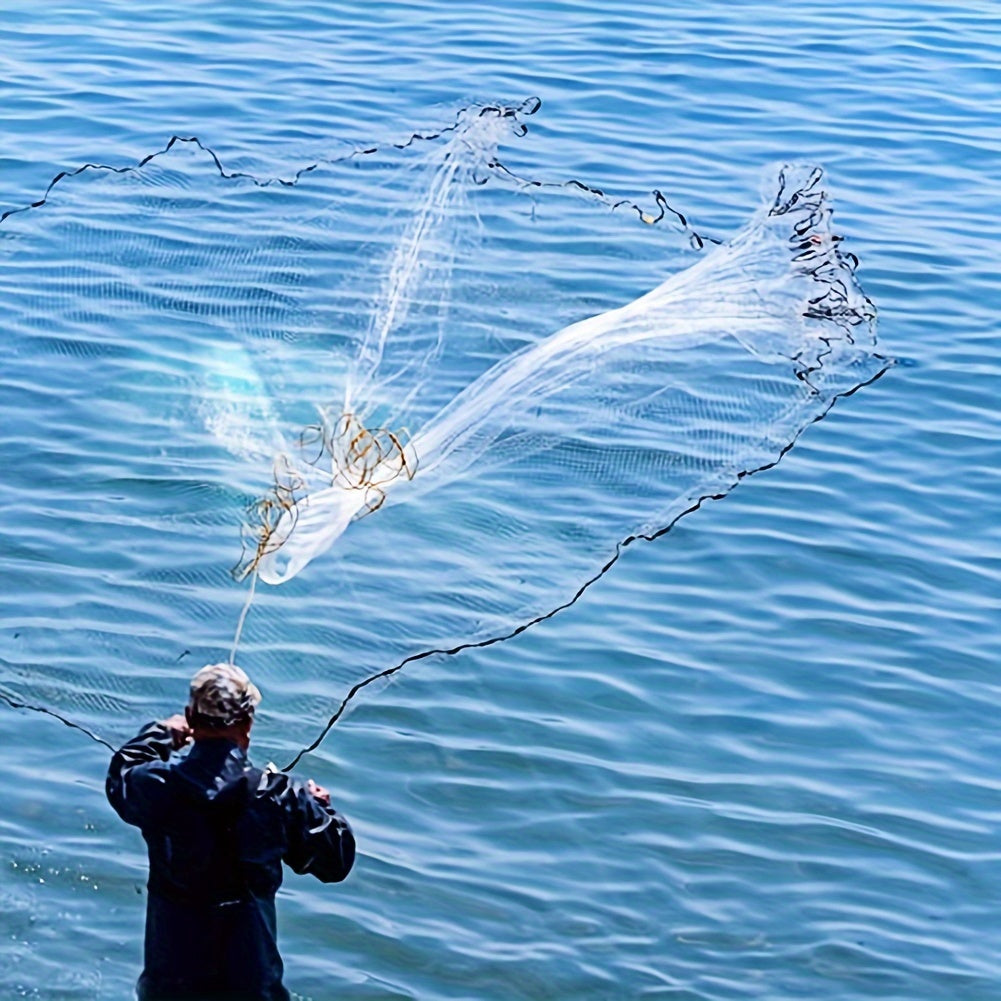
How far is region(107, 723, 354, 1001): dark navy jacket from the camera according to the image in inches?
214

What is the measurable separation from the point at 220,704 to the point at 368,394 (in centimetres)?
207

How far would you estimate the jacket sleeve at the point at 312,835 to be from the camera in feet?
18.0

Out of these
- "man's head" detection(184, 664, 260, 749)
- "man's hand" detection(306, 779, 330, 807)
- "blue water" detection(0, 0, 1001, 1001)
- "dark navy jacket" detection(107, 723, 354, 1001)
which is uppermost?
"blue water" detection(0, 0, 1001, 1001)

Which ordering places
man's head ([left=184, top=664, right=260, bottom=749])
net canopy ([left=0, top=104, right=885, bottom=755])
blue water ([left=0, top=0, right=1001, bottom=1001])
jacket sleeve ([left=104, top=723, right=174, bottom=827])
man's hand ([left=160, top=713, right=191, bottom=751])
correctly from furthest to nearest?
blue water ([left=0, top=0, right=1001, bottom=1001])
net canopy ([left=0, top=104, right=885, bottom=755])
man's hand ([left=160, top=713, right=191, bottom=751])
jacket sleeve ([left=104, top=723, right=174, bottom=827])
man's head ([left=184, top=664, right=260, bottom=749])

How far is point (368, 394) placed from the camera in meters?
7.24

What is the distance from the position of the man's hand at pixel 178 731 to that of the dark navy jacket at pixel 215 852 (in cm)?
5

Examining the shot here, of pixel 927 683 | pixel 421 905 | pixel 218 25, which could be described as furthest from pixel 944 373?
pixel 218 25

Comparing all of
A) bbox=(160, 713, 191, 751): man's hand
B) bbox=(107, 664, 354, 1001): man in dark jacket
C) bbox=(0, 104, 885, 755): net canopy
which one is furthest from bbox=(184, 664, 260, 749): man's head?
bbox=(0, 104, 885, 755): net canopy

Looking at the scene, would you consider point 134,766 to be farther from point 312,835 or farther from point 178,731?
point 312,835

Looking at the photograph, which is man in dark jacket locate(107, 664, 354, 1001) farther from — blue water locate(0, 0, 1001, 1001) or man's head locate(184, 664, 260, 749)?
blue water locate(0, 0, 1001, 1001)

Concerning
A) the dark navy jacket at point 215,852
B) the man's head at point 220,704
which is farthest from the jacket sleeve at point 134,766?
the man's head at point 220,704

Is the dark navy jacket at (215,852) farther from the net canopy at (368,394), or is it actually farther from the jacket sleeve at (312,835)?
the net canopy at (368,394)

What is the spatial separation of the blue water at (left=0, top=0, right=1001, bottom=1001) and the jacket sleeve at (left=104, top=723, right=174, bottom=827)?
47 centimetres

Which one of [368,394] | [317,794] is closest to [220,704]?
[317,794]
